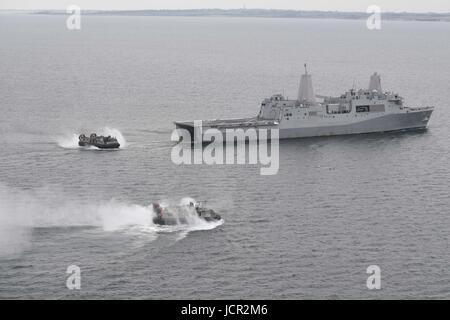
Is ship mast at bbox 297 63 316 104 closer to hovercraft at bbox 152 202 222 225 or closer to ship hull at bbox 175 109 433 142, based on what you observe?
ship hull at bbox 175 109 433 142

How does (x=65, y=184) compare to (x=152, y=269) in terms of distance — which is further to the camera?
(x=65, y=184)

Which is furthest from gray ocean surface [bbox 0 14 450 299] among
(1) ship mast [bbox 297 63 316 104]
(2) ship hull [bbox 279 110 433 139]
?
(1) ship mast [bbox 297 63 316 104]

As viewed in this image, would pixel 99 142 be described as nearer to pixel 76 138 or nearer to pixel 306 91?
A: pixel 76 138

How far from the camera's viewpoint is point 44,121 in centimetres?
12950

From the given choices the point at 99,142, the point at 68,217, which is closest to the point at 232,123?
the point at 99,142

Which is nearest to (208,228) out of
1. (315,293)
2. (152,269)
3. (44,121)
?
(152,269)

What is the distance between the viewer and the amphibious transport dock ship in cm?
12694

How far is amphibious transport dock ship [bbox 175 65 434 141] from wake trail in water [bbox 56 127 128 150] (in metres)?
11.8

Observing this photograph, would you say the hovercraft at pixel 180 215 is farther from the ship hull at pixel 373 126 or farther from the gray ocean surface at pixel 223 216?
the ship hull at pixel 373 126

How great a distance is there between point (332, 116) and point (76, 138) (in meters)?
42.3

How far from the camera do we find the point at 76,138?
4530 inches
